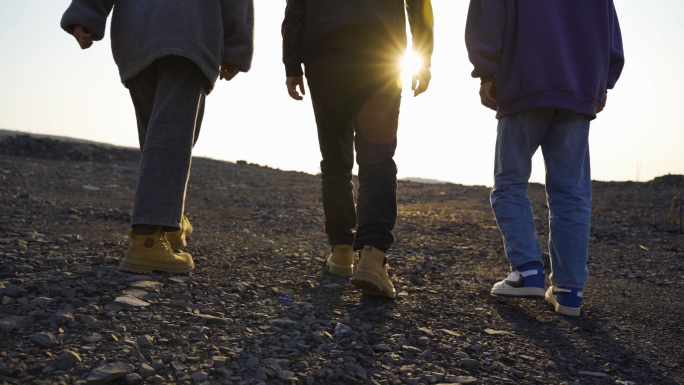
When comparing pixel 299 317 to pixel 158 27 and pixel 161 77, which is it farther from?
pixel 158 27

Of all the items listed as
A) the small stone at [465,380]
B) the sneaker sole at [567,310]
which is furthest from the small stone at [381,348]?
the sneaker sole at [567,310]

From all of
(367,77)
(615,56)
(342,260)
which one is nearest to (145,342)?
(342,260)

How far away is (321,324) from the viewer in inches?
94.2

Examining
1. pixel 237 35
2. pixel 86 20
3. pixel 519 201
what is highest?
pixel 237 35

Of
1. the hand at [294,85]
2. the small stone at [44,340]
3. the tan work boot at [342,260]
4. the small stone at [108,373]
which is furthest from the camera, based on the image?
the tan work boot at [342,260]

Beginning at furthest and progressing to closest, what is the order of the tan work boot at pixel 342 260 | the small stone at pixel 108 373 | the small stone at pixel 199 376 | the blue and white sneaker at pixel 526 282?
the tan work boot at pixel 342 260, the blue and white sneaker at pixel 526 282, the small stone at pixel 199 376, the small stone at pixel 108 373

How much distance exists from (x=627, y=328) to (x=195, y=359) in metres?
2.14

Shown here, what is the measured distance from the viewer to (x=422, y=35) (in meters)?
2.96

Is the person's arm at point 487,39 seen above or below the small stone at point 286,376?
above

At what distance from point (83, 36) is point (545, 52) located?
2.38 meters

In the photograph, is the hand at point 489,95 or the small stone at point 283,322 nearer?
the small stone at point 283,322

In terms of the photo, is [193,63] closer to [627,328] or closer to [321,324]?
[321,324]

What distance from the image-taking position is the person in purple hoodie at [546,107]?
9.05ft

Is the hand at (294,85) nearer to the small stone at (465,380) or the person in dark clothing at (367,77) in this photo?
the person in dark clothing at (367,77)
